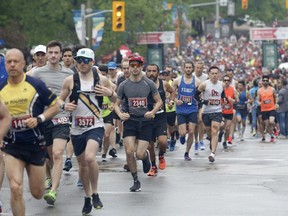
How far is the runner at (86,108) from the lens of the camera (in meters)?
13.3

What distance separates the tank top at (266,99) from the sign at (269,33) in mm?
31763

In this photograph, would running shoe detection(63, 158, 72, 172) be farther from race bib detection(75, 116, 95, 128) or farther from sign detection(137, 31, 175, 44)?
sign detection(137, 31, 175, 44)

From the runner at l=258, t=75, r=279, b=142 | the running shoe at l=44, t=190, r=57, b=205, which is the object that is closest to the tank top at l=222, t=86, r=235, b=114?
the runner at l=258, t=75, r=279, b=142

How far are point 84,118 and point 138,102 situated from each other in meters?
2.75

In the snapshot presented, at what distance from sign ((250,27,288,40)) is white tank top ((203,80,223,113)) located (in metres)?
40.3

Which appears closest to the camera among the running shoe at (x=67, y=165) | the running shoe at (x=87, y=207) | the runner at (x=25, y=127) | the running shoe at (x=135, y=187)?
the runner at (x=25, y=127)

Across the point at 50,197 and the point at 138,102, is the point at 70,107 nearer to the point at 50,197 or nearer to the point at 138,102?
the point at 50,197

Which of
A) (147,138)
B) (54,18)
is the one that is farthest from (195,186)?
(54,18)

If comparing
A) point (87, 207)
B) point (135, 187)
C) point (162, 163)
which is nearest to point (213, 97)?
point (162, 163)

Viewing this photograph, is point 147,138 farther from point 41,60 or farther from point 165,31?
point 165,31

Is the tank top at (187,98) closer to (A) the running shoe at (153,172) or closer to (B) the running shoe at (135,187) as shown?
(A) the running shoe at (153,172)

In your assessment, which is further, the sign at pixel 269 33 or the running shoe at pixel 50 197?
the sign at pixel 269 33

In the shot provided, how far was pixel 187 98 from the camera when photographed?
70.9 feet

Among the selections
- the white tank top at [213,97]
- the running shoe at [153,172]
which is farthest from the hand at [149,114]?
the white tank top at [213,97]
